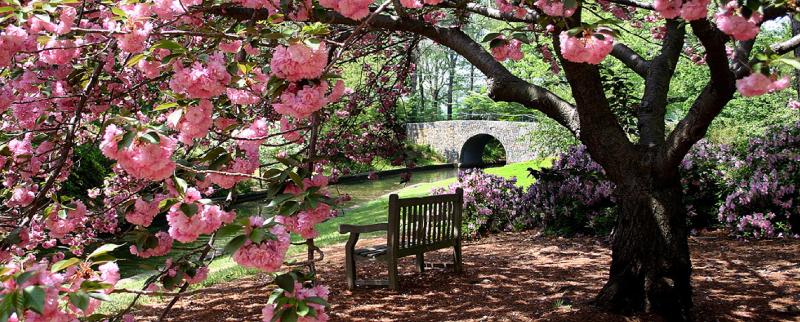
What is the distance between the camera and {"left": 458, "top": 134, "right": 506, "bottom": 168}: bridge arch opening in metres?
35.9

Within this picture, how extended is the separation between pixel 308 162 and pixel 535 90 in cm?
245

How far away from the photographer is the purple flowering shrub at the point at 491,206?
8.62 metres

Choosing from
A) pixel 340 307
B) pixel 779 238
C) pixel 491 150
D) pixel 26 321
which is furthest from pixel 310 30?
pixel 491 150

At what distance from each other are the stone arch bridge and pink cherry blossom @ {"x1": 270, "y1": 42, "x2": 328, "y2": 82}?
29.3 m

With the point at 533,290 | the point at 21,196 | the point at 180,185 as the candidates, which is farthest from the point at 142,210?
the point at 533,290

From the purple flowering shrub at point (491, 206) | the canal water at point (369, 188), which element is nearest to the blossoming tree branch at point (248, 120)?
the purple flowering shrub at point (491, 206)

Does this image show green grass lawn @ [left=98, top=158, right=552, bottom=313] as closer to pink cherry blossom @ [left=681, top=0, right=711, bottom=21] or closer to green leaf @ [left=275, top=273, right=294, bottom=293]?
green leaf @ [left=275, top=273, right=294, bottom=293]

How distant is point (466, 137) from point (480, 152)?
3571mm

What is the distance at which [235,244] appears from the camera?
5.86 ft

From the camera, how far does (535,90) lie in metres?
4.36

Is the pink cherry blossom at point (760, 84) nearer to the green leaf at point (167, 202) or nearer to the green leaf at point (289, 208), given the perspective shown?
the green leaf at point (289, 208)

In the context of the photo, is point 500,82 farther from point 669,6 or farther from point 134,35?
point 134,35

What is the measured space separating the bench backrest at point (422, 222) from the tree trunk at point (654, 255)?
1.89 metres

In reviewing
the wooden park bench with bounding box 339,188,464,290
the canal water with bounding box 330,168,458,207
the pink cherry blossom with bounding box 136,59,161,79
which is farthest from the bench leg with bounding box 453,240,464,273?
the canal water with bounding box 330,168,458,207
